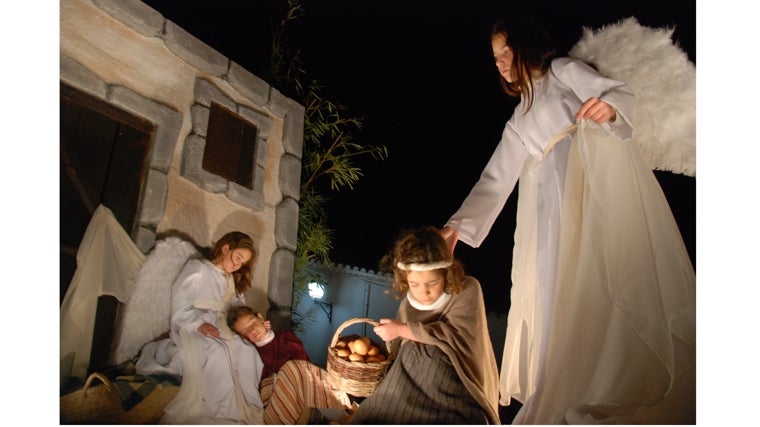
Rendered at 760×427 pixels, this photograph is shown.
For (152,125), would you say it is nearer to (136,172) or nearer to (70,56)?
(136,172)

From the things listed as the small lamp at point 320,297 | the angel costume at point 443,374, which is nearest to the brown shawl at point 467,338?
the angel costume at point 443,374

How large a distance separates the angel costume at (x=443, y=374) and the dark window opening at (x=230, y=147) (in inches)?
54.8

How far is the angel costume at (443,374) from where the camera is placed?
113 inches

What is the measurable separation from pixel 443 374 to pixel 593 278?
32.5 inches

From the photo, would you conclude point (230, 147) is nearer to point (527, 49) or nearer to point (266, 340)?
point (266, 340)

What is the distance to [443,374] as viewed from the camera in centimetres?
296

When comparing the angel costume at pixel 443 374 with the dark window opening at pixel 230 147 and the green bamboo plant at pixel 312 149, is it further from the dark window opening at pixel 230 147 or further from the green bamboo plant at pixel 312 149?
the green bamboo plant at pixel 312 149

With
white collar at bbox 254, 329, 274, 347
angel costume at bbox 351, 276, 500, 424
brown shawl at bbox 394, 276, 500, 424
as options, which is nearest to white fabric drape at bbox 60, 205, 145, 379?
white collar at bbox 254, 329, 274, 347

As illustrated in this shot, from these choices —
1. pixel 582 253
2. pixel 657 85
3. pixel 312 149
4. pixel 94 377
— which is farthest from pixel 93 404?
pixel 657 85

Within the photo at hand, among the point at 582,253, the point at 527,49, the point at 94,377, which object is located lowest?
the point at 94,377

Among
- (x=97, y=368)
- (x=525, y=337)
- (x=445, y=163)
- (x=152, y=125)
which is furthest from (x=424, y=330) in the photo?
(x=445, y=163)

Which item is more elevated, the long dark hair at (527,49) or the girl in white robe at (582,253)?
the long dark hair at (527,49)

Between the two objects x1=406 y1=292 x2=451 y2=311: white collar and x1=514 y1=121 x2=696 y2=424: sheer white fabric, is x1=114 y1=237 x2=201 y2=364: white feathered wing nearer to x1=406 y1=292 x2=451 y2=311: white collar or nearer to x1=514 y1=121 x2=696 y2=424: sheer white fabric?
x1=406 y1=292 x2=451 y2=311: white collar
